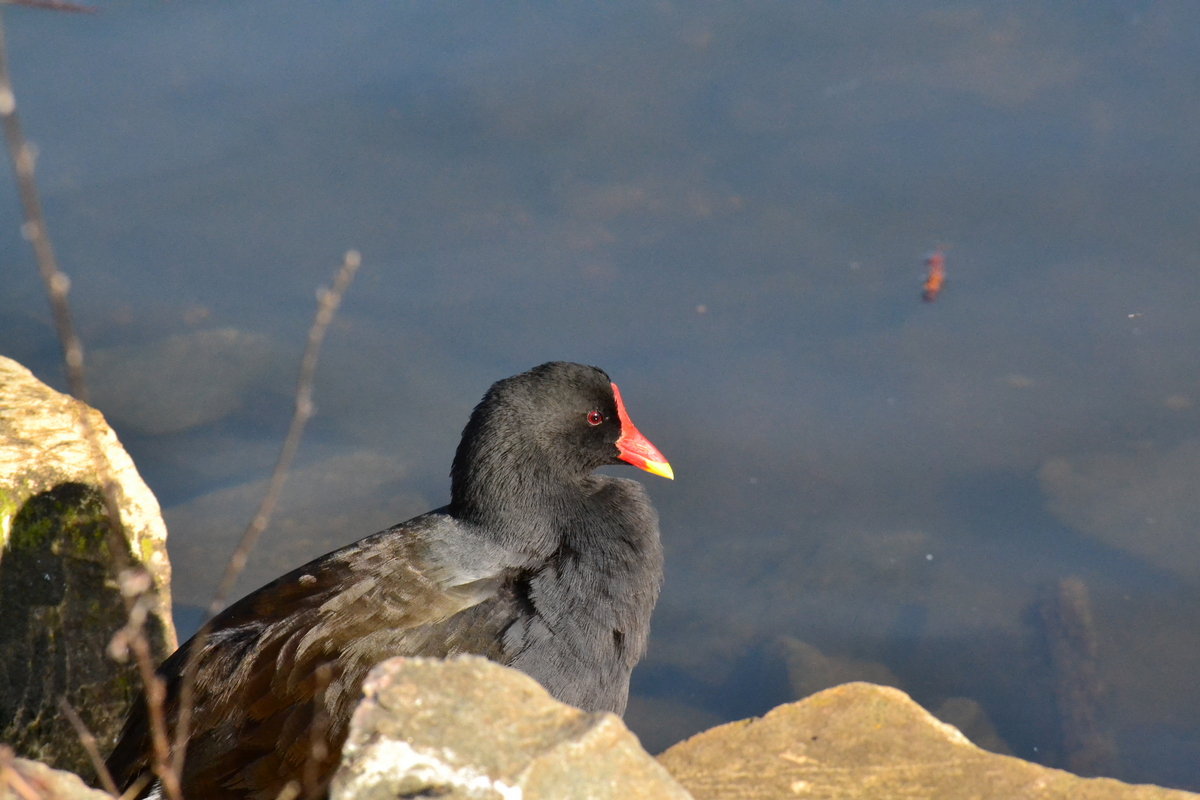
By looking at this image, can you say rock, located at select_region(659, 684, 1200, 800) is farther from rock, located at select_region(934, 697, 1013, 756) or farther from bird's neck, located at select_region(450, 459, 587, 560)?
rock, located at select_region(934, 697, 1013, 756)

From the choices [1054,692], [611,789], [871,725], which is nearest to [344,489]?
[871,725]

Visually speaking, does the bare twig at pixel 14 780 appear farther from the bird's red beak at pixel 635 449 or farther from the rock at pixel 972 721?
the rock at pixel 972 721

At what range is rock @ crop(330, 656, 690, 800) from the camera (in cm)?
198

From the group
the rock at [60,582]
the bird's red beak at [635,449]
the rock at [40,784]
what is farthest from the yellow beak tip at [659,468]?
the rock at [40,784]

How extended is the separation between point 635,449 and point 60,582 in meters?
1.89

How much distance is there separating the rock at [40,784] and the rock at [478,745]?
460 mm

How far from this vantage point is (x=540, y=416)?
3963 millimetres

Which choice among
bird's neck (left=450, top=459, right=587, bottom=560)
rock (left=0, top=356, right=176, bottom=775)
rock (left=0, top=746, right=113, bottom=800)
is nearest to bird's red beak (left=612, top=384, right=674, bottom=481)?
bird's neck (left=450, top=459, right=587, bottom=560)

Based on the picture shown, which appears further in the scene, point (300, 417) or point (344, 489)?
point (344, 489)

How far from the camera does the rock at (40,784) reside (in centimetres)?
198

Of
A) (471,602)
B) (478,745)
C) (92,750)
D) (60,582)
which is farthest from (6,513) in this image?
(478,745)

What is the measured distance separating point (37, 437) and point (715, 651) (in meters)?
2.58

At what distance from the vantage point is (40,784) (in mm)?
2025

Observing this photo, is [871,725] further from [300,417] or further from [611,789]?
[300,417]
